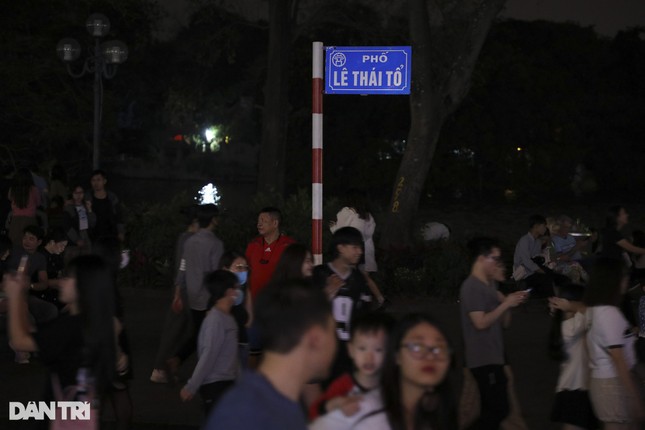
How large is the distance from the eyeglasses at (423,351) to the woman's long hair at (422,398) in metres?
0.05

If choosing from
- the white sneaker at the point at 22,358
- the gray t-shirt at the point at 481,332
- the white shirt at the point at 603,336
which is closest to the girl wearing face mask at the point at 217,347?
the gray t-shirt at the point at 481,332

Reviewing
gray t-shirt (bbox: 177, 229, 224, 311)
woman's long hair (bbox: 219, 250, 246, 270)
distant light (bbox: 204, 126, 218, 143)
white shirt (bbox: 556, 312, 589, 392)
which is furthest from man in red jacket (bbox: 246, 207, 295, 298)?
distant light (bbox: 204, 126, 218, 143)

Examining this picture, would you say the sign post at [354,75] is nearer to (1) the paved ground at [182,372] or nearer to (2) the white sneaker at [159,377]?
(2) the white sneaker at [159,377]

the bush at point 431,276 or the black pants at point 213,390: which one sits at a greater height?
the bush at point 431,276

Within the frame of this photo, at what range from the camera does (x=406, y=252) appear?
52.0 ft

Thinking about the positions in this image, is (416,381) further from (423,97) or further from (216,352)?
(423,97)

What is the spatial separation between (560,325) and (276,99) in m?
16.6

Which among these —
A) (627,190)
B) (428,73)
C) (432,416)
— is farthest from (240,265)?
(627,190)

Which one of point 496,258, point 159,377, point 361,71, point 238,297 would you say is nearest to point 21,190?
point 159,377

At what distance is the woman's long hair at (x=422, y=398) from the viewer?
404 cm

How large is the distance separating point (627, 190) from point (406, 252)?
4652cm

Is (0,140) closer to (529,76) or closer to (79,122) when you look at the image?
(79,122)

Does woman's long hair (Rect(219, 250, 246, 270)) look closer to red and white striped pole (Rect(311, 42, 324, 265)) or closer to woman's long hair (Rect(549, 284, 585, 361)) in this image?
woman's long hair (Rect(549, 284, 585, 361))

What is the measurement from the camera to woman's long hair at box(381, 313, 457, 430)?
4043 millimetres
